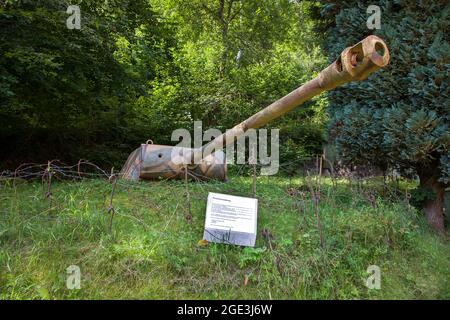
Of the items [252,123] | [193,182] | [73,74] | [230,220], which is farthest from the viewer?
[73,74]

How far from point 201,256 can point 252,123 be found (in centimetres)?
167

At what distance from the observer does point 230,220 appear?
3.54 meters

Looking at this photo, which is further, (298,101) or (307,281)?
(298,101)

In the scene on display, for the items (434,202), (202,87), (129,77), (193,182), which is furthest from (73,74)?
(434,202)

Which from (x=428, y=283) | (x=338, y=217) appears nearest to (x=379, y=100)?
(x=338, y=217)

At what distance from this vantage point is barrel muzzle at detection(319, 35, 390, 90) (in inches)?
113

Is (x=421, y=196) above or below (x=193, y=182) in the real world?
below

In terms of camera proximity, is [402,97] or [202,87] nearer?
[402,97]

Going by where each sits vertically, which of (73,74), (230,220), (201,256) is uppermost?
(73,74)

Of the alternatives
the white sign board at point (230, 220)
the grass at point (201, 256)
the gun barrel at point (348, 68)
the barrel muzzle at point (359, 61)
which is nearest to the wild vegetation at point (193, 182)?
the grass at point (201, 256)

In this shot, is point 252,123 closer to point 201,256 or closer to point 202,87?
point 201,256

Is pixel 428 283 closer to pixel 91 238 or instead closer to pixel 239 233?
pixel 239 233
